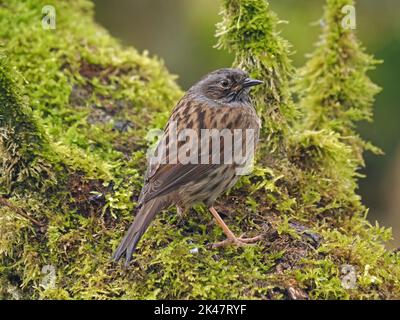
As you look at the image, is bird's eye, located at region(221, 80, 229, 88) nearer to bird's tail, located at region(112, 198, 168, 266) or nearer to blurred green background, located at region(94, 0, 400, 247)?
bird's tail, located at region(112, 198, 168, 266)

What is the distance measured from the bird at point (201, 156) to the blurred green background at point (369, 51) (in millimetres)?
2787

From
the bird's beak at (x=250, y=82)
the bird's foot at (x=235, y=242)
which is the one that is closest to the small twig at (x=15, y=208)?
the bird's foot at (x=235, y=242)

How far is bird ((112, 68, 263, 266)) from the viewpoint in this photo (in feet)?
13.7

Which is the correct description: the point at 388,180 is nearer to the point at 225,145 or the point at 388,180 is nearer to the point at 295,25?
the point at 295,25

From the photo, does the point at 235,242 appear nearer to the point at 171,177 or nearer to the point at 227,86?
the point at 171,177

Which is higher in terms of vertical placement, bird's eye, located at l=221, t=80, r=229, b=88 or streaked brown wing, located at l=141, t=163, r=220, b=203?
bird's eye, located at l=221, t=80, r=229, b=88

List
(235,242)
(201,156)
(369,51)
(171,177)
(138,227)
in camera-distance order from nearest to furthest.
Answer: (138,227)
(235,242)
(171,177)
(201,156)
(369,51)

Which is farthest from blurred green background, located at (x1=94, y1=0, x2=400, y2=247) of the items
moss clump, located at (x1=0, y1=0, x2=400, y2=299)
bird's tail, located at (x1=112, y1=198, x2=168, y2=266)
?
bird's tail, located at (x1=112, y1=198, x2=168, y2=266)

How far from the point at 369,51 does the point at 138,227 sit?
459cm

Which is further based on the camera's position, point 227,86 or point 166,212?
point 227,86

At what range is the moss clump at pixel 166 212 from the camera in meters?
3.91

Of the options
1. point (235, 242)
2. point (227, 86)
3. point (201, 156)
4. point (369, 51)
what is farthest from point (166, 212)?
point (369, 51)

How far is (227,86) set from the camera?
198 inches
